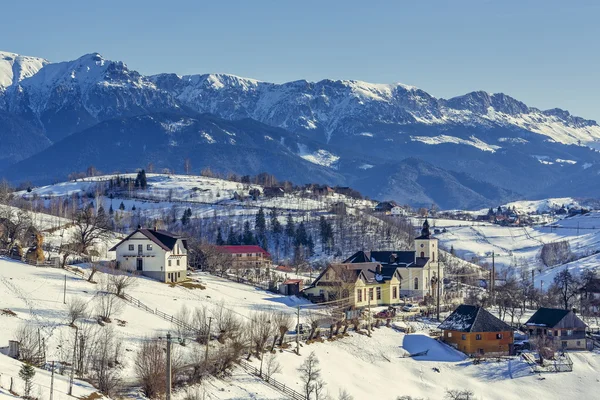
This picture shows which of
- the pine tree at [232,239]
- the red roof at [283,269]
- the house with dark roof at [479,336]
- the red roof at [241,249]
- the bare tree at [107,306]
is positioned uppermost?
the pine tree at [232,239]

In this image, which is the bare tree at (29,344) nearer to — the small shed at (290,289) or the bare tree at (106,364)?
the bare tree at (106,364)

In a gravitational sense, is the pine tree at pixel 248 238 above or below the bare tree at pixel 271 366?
above

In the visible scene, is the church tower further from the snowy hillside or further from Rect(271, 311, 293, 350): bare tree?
Rect(271, 311, 293, 350): bare tree

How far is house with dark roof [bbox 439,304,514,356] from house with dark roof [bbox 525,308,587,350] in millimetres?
4719

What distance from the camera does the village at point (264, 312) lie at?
6662cm

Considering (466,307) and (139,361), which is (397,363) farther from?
(139,361)

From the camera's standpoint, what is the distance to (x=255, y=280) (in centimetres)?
12069

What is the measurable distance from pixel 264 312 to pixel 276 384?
15.5 m

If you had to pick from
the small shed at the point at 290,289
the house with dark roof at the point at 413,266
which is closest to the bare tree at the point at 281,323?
the small shed at the point at 290,289

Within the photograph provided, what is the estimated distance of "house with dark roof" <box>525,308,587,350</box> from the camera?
94.9m

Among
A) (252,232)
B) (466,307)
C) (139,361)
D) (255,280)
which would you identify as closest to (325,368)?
(139,361)

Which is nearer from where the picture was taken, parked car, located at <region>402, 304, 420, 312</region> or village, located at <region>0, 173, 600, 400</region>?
village, located at <region>0, 173, 600, 400</region>

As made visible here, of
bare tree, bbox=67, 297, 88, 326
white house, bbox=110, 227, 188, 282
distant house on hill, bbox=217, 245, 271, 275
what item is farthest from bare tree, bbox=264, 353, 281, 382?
distant house on hill, bbox=217, 245, 271, 275

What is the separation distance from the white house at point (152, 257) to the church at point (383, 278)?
52.5 feet
